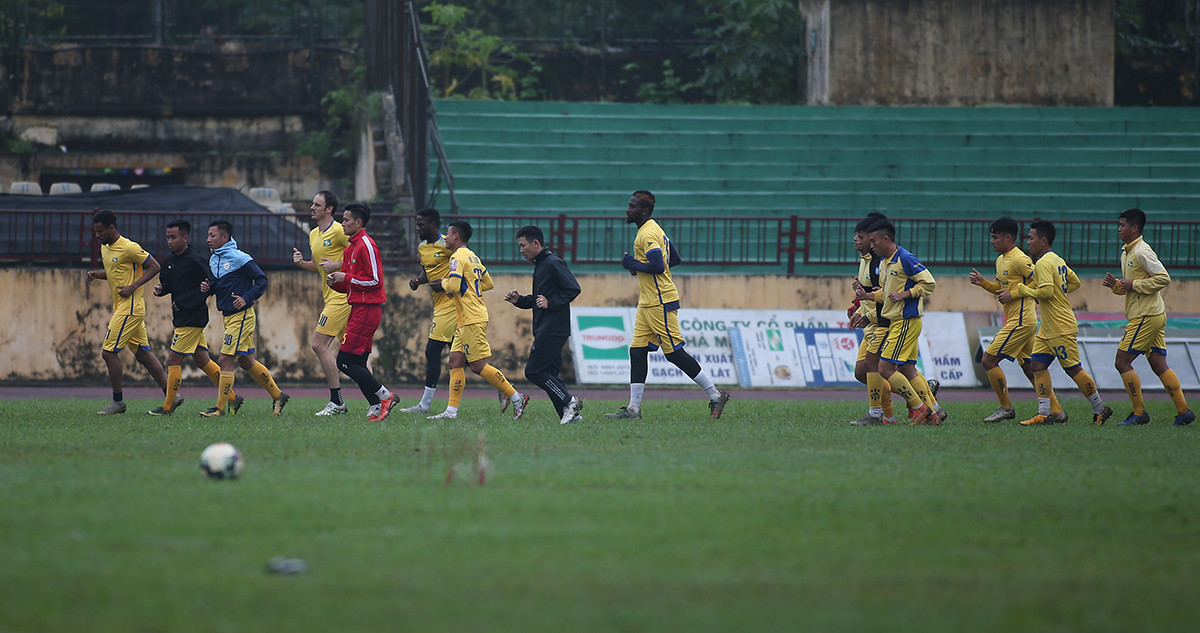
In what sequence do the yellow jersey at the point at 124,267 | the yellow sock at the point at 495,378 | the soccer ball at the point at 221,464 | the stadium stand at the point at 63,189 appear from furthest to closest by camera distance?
the stadium stand at the point at 63,189 → the yellow jersey at the point at 124,267 → the yellow sock at the point at 495,378 → the soccer ball at the point at 221,464

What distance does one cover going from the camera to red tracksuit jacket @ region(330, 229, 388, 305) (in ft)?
38.6

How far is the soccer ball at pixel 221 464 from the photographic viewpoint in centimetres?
720

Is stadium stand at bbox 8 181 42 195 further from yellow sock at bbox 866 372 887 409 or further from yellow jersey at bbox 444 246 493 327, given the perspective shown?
yellow sock at bbox 866 372 887 409

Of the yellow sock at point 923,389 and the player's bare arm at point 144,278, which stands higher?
the player's bare arm at point 144,278

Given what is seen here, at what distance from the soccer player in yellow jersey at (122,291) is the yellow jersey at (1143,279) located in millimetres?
10074

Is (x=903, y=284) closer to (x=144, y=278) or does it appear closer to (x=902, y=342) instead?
(x=902, y=342)

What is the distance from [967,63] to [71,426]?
2046 centimetres

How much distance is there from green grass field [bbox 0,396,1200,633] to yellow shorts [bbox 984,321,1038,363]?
7.65 feet

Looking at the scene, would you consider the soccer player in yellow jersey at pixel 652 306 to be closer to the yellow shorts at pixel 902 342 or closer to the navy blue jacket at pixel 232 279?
the yellow shorts at pixel 902 342

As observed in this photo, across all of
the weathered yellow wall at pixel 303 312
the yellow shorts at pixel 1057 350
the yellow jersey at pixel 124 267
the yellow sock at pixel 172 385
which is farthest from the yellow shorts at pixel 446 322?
Answer: the yellow shorts at pixel 1057 350

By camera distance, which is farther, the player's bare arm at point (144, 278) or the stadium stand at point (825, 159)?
the stadium stand at point (825, 159)

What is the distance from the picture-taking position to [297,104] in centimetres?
2731

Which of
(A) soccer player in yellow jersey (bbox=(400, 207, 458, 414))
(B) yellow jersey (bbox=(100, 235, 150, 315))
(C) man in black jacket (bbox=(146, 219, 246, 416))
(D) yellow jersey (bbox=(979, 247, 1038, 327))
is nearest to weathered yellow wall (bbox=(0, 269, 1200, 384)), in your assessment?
(B) yellow jersey (bbox=(100, 235, 150, 315))

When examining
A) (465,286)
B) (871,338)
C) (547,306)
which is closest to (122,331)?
(465,286)
